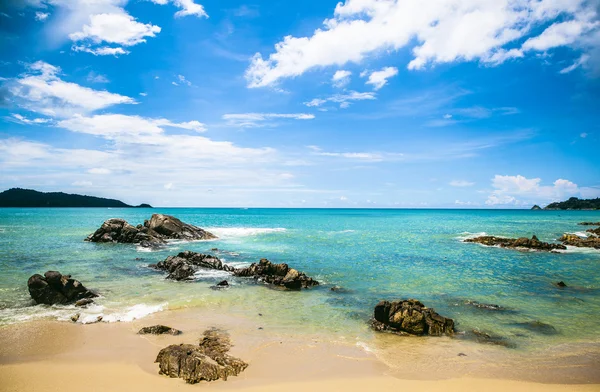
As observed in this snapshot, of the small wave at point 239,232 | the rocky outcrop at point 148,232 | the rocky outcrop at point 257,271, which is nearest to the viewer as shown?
the rocky outcrop at point 257,271

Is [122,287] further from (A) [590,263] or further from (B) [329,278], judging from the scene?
(A) [590,263]

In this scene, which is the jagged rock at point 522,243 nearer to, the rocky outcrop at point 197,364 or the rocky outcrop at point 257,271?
the rocky outcrop at point 257,271

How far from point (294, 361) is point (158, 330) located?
567 cm

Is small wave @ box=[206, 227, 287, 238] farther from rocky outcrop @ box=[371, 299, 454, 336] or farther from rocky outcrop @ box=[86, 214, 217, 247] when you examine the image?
rocky outcrop @ box=[371, 299, 454, 336]

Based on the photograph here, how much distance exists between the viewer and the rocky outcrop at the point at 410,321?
13.5 m

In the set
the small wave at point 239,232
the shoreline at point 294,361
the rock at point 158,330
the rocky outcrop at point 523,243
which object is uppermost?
the rocky outcrop at point 523,243

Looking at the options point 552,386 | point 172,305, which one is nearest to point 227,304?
point 172,305

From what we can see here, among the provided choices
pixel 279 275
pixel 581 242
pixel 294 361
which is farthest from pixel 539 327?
pixel 581 242

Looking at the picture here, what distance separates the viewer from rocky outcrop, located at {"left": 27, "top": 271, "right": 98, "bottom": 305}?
53.6ft

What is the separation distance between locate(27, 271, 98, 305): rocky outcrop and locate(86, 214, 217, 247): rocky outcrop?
2324cm

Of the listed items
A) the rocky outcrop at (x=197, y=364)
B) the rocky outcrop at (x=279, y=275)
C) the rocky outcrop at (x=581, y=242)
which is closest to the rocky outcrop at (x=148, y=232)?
the rocky outcrop at (x=279, y=275)

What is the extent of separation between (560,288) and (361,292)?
13209 millimetres

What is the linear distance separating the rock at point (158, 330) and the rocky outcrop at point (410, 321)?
8.21 m

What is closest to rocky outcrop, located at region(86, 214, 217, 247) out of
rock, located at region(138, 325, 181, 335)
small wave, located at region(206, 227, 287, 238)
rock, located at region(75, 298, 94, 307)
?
small wave, located at region(206, 227, 287, 238)
